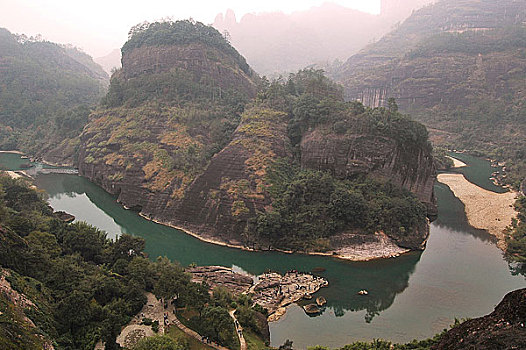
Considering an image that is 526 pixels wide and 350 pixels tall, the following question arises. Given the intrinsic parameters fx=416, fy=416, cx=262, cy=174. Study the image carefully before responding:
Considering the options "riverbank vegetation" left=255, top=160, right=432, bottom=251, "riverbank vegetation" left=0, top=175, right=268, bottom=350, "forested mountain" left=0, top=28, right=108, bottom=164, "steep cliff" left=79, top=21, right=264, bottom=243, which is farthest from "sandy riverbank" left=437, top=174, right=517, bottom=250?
"forested mountain" left=0, top=28, right=108, bottom=164

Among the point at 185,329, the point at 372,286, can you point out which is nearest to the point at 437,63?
the point at 372,286

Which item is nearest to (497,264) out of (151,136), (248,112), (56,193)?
(248,112)

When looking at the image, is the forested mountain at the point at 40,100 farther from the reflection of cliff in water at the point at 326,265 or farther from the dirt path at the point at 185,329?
the dirt path at the point at 185,329

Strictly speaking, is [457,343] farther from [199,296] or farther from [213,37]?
[213,37]

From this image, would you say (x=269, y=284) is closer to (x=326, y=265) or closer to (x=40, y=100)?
(x=326, y=265)

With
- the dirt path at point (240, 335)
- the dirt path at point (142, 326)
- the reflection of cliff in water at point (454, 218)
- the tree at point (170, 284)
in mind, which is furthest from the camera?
the reflection of cliff in water at point (454, 218)

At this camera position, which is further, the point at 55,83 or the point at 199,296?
the point at 55,83

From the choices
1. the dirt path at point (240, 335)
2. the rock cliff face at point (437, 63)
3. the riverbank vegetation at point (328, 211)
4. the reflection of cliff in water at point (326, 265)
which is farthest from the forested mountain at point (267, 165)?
the rock cliff face at point (437, 63)
